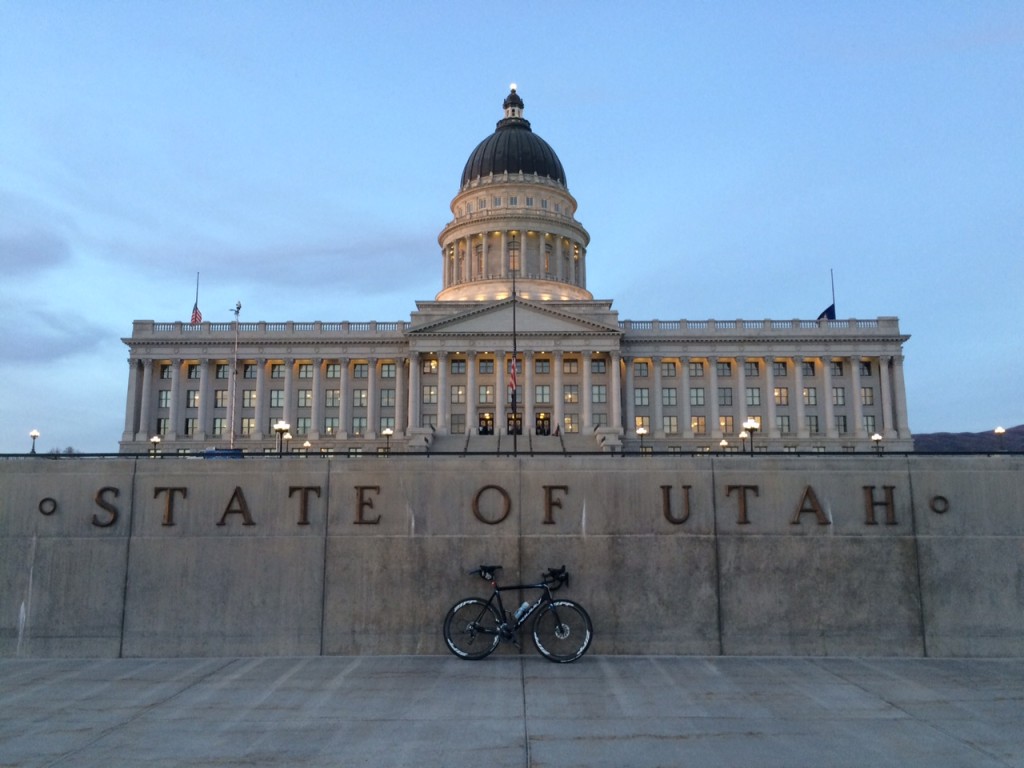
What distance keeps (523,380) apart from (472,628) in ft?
244

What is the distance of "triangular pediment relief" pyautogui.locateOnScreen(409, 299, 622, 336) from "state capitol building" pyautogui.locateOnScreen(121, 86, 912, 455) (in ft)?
0.43

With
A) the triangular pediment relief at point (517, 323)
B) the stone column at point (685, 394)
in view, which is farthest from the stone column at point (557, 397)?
the stone column at point (685, 394)

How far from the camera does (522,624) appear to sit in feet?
43.3

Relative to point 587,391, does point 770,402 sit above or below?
below

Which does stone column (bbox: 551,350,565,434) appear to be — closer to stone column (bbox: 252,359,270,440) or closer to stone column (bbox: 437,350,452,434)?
stone column (bbox: 437,350,452,434)

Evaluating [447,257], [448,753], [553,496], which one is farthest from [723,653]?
[447,257]

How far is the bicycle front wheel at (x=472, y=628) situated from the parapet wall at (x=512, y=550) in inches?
17.0

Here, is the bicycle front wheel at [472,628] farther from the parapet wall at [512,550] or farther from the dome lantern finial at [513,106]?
the dome lantern finial at [513,106]

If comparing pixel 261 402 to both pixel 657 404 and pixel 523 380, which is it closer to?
pixel 523 380

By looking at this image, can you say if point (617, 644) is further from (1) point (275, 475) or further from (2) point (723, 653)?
(1) point (275, 475)

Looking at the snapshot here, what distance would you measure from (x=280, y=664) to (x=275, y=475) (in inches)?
127

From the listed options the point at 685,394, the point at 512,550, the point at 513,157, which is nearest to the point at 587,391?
the point at 685,394

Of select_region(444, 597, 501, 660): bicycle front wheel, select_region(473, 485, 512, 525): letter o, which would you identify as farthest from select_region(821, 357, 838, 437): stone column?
select_region(444, 597, 501, 660): bicycle front wheel

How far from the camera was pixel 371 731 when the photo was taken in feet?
30.4
